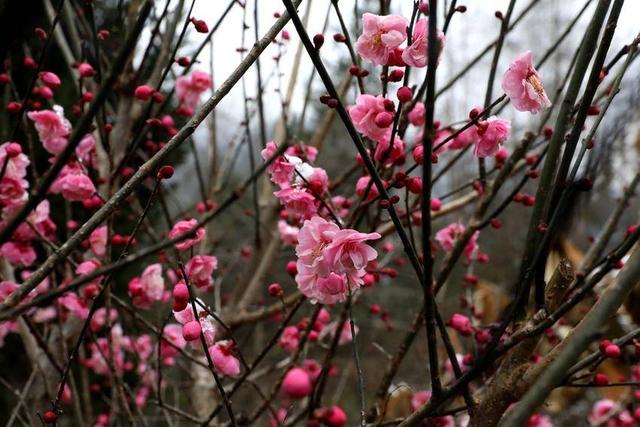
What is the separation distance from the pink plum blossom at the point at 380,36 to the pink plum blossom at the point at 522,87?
26 centimetres

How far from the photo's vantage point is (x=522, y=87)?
1.23 metres

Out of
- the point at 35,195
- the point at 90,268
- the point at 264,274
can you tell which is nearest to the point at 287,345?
the point at 264,274

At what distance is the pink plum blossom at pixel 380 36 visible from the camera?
125cm

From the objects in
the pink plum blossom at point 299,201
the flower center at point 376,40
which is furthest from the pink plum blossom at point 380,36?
the pink plum blossom at point 299,201

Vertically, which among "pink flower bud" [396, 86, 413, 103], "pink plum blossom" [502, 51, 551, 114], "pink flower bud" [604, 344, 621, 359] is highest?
"pink plum blossom" [502, 51, 551, 114]

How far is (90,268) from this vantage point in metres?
1.64

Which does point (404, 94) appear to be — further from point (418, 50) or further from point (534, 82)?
point (534, 82)

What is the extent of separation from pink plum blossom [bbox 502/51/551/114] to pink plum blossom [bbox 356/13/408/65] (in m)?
0.26

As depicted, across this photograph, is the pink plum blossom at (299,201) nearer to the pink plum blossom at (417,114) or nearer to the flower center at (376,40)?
the flower center at (376,40)

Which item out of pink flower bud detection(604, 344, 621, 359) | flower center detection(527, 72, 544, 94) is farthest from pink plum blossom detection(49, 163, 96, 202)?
pink flower bud detection(604, 344, 621, 359)

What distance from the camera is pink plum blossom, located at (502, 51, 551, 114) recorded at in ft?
3.99

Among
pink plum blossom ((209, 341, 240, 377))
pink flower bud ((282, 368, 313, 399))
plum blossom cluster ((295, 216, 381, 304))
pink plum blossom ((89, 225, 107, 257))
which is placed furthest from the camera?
pink plum blossom ((89, 225, 107, 257))

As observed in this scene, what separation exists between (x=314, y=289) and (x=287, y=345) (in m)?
1.12

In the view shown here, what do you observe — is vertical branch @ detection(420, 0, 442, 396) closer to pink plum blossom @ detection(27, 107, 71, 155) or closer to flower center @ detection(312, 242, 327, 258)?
flower center @ detection(312, 242, 327, 258)
